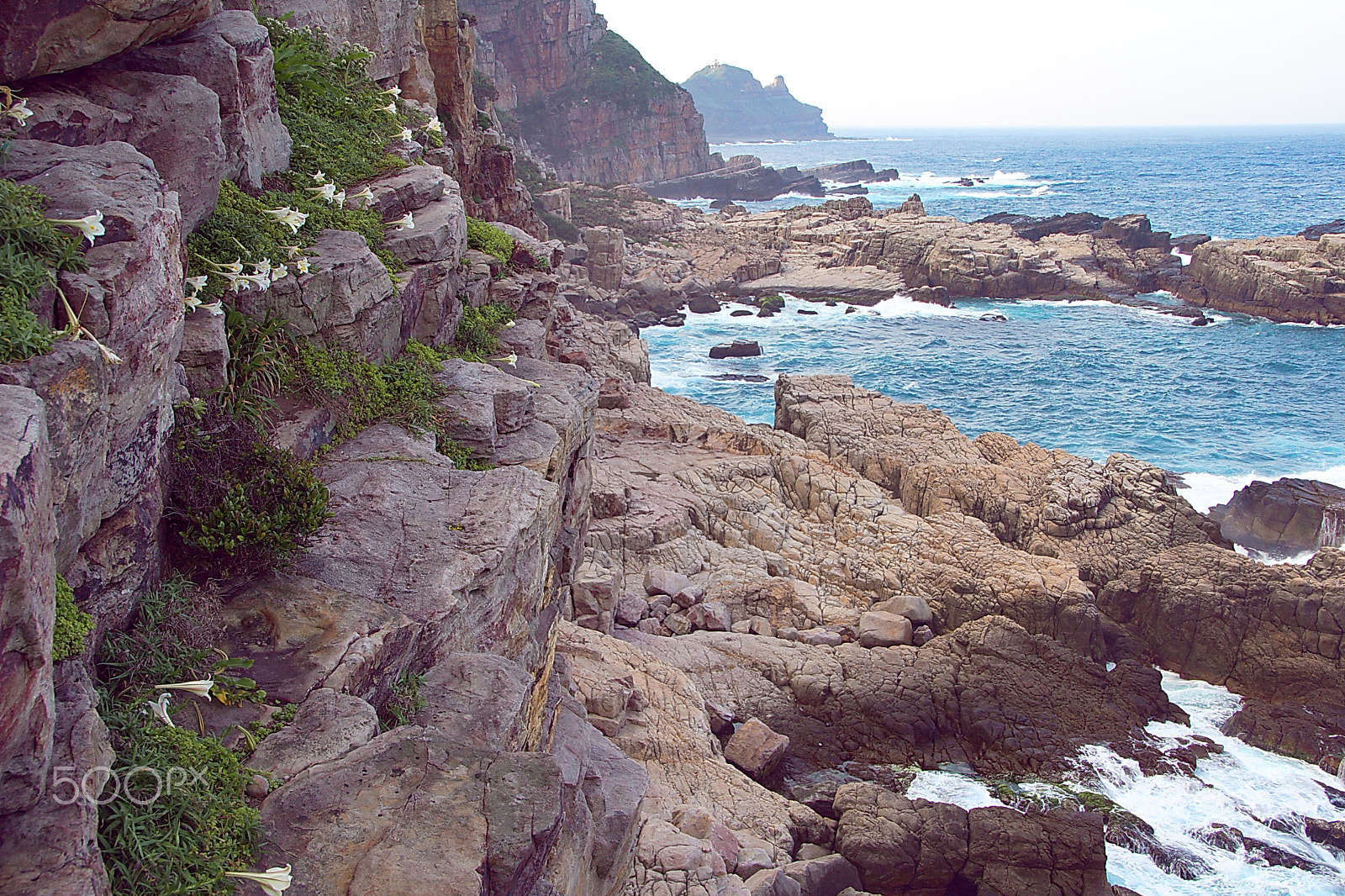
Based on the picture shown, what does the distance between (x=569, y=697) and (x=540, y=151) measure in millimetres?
102380

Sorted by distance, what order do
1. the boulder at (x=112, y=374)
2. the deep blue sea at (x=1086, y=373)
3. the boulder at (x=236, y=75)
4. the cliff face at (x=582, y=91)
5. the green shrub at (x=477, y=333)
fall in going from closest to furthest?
the boulder at (x=112, y=374) < the boulder at (x=236, y=75) < the green shrub at (x=477, y=333) < the deep blue sea at (x=1086, y=373) < the cliff face at (x=582, y=91)

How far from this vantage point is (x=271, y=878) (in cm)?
470

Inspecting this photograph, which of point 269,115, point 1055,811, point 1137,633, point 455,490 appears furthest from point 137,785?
point 1137,633

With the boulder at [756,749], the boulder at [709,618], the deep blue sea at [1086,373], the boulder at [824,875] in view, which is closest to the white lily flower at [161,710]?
the boulder at [824,875]

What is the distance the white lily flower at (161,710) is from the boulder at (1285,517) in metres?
26.9

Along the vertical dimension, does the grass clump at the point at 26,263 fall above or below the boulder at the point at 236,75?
below

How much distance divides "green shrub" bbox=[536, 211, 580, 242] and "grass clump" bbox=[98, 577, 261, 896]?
52.7m

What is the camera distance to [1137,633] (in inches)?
800

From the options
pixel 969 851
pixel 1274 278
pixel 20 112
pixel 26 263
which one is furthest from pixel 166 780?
pixel 1274 278

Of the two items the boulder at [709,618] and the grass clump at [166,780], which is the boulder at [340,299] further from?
the boulder at [709,618]

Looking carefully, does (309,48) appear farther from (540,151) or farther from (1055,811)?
(540,151)

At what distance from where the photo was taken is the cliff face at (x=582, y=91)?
104500 mm

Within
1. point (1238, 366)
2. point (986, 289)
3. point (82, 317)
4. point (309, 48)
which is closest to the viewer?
point (82, 317)

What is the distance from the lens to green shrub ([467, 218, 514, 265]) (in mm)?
15078
